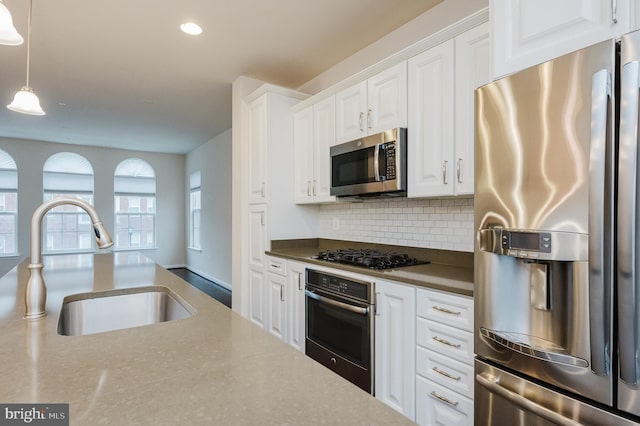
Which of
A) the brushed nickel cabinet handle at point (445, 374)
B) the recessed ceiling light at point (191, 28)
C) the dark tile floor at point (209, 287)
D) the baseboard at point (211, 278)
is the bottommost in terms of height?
the dark tile floor at point (209, 287)

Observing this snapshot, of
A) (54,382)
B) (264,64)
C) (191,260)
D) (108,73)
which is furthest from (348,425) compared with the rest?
(191,260)

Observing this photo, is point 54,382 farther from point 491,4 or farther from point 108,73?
point 108,73

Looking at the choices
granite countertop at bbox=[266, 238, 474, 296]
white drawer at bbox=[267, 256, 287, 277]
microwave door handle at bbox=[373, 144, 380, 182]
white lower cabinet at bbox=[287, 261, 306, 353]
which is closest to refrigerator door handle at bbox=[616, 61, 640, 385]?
granite countertop at bbox=[266, 238, 474, 296]

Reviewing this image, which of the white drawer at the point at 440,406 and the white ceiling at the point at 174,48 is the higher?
the white ceiling at the point at 174,48

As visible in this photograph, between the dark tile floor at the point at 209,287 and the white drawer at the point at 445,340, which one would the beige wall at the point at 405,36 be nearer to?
the white drawer at the point at 445,340

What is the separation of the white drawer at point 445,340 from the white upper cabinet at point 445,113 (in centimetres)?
74

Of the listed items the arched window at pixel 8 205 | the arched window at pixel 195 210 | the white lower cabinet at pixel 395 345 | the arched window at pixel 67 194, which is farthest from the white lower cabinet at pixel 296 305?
the arched window at pixel 8 205

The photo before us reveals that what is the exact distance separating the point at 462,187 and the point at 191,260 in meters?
7.25

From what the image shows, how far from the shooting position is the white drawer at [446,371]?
161cm

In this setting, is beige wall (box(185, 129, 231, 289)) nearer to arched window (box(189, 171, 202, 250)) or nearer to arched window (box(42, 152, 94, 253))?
arched window (box(189, 171, 202, 250))

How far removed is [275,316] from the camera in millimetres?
3035

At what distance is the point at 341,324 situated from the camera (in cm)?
231

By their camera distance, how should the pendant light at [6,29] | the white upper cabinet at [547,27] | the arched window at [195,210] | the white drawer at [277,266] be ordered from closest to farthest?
the white upper cabinet at [547,27], the pendant light at [6,29], the white drawer at [277,266], the arched window at [195,210]

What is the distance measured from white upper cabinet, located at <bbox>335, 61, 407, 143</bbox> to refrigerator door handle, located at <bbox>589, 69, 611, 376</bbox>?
1295mm
